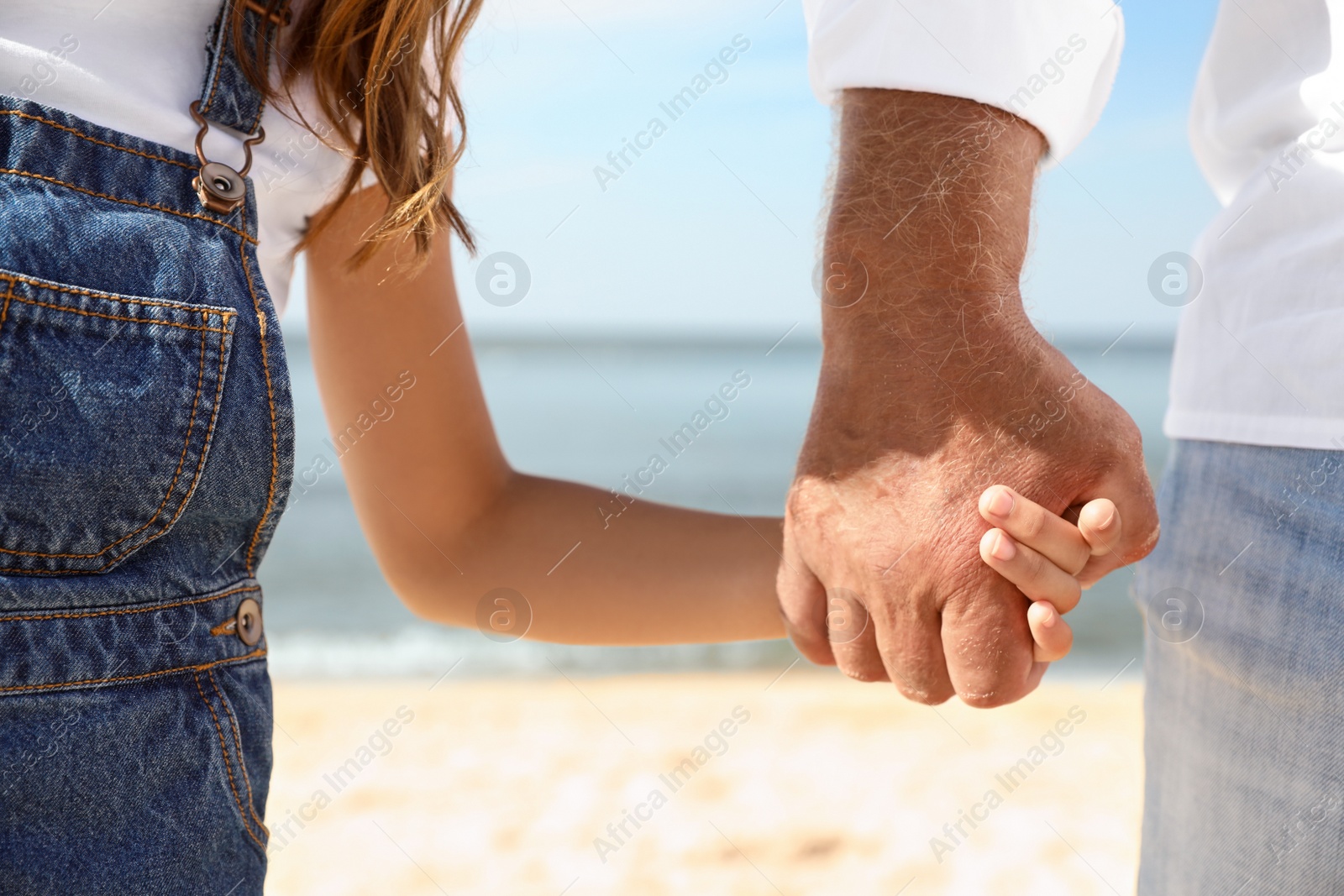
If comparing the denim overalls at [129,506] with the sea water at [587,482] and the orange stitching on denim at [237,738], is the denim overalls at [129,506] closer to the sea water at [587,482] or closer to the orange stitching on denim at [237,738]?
the orange stitching on denim at [237,738]

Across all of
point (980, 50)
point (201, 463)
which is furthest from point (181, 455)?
point (980, 50)

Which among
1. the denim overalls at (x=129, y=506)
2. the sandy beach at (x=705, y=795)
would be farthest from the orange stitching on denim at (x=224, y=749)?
the sandy beach at (x=705, y=795)

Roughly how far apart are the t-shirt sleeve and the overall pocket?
0.71 meters

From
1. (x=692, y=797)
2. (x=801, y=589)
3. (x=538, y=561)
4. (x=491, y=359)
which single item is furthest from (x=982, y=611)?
(x=491, y=359)

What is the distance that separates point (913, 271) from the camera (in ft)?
3.58

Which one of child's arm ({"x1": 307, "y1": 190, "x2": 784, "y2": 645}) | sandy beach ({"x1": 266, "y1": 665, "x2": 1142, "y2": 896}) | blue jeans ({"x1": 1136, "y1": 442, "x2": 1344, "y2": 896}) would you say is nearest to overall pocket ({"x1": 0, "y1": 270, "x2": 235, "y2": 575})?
child's arm ({"x1": 307, "y1": 190, "x2": 784, "y2": 645})

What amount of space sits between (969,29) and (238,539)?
2.87ft

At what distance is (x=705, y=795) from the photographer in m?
4.21

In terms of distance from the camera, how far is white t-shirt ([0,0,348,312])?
777 millimetres

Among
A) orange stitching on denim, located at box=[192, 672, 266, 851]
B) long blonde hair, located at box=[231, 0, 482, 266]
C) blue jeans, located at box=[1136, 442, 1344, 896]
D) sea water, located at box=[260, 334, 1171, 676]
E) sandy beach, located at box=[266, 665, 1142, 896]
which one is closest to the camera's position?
orange stitching on denim, located at box=[192, 672, 266, 851]

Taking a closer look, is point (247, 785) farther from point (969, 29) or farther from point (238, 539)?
point (969, 29)

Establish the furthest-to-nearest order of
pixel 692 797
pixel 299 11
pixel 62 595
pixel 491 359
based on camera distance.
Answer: pixel 491 359, pixel 692 797, pixel 299 11, pixel 62 595

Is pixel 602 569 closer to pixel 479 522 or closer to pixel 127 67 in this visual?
pixel 479 522

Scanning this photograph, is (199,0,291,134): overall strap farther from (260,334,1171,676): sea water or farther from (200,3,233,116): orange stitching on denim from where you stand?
(260,334,1171,676): sea water
